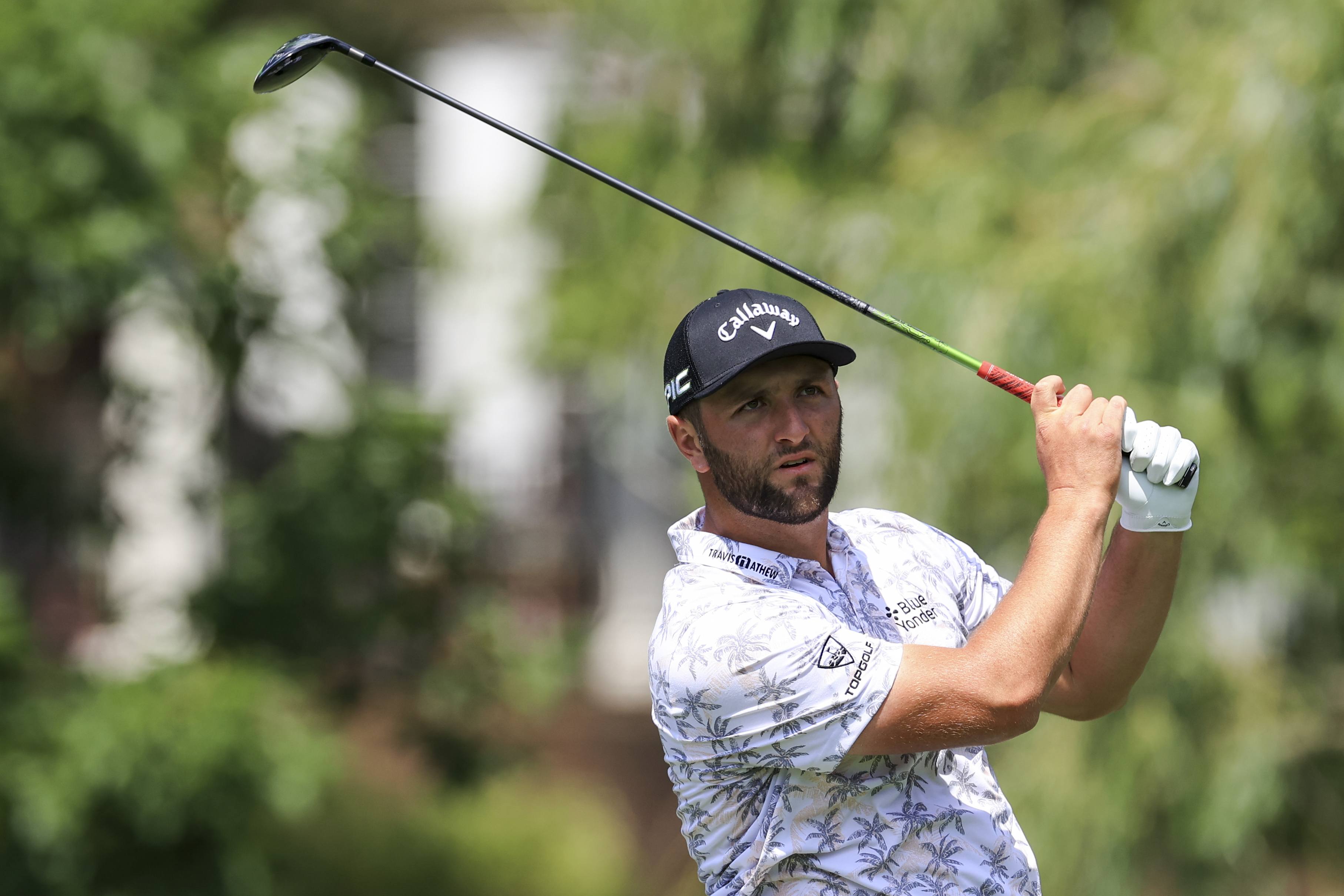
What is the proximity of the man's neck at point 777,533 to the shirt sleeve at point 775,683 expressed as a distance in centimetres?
15

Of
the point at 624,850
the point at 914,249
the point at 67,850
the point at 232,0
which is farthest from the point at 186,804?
the point at 232,0

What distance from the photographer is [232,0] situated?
9.45m

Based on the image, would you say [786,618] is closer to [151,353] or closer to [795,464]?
[795,464]

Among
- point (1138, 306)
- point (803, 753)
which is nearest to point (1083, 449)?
point (803, 753)

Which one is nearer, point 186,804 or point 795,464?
point 795,464

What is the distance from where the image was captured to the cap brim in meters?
2.47

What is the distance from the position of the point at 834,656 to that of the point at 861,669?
0.05m

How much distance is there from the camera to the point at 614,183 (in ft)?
9.02

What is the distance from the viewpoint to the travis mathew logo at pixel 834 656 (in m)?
2.28

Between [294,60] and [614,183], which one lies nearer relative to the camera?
[614,183]

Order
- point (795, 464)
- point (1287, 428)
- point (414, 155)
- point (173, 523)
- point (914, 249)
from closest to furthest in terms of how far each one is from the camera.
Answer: point (795, 464)
point (1287, 428)
point (914, 249)
point (173, 523)
point (414, 155)

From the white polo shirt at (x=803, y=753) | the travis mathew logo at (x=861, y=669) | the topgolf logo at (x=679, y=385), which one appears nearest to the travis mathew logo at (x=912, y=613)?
the white polo shirt at (x=803, y=753)

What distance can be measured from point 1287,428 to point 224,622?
5.33 m

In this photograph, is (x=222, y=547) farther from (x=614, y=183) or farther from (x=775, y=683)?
(x=775, y=683)
